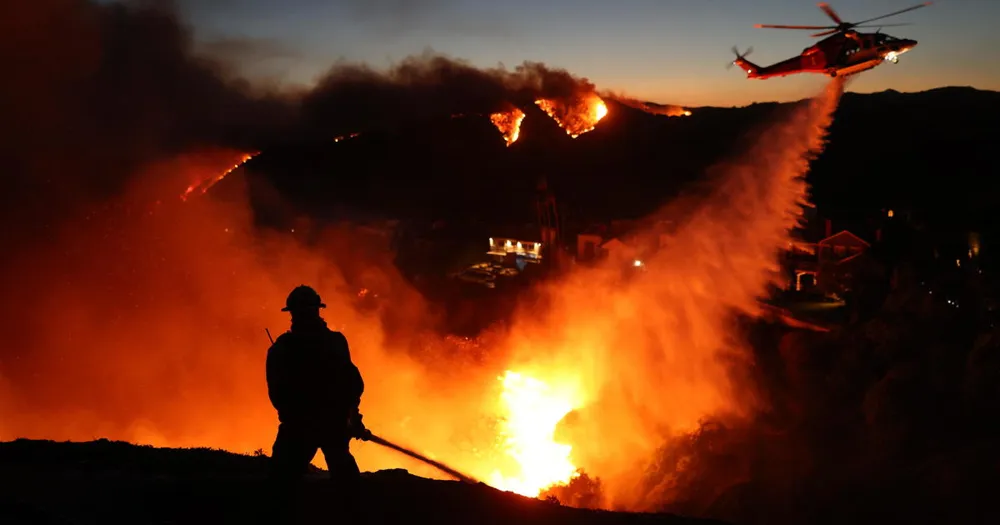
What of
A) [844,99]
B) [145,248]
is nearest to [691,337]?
[145,248]

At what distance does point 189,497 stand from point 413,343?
22.0 metres

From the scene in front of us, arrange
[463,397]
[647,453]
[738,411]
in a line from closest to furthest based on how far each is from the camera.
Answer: [647,453] < [738,411] < [463,397]

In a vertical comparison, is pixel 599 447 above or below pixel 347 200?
below

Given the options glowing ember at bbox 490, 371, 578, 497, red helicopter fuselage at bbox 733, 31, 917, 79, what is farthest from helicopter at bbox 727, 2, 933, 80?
glowing ember at bbox 490, 371, 578, 497

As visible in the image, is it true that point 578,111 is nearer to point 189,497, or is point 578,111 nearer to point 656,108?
point 656,108

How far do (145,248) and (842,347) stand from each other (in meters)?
22.0

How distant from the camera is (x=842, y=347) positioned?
65.0ft

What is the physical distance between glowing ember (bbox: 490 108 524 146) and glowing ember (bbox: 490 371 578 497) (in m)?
9.56

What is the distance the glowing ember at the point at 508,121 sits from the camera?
1667cm

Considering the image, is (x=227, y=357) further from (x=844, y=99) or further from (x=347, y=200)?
(x=844, y=99)

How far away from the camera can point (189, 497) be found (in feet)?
19.2

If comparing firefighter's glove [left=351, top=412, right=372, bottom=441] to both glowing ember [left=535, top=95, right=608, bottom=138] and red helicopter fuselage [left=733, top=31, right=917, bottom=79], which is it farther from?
red helicopter fuselage [left=733, top=31, right=917, bottom=79]

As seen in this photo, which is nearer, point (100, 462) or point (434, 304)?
point (100, 462)

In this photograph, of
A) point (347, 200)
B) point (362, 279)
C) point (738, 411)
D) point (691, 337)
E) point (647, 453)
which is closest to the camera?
point (647, 453)
